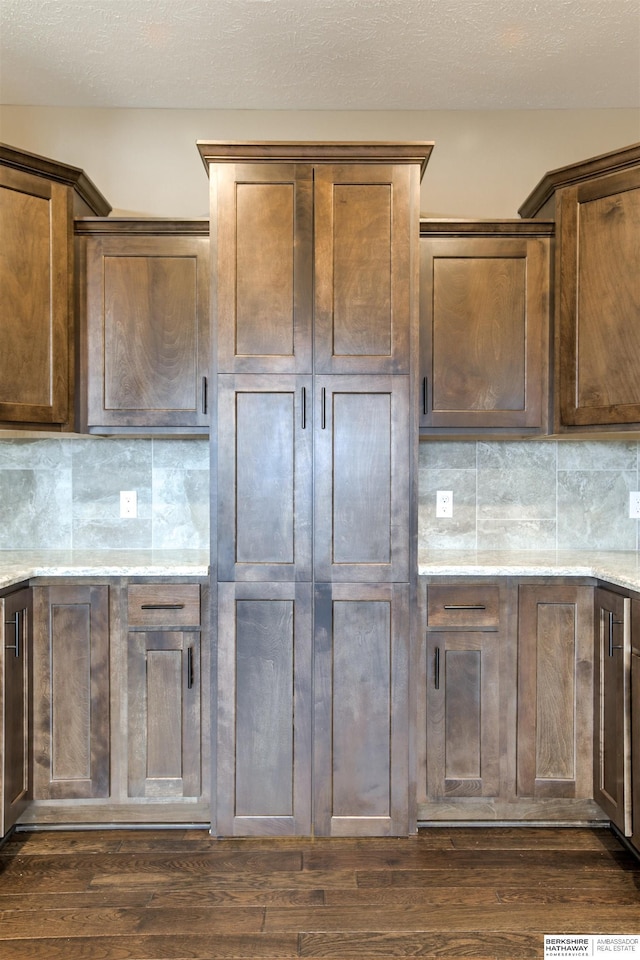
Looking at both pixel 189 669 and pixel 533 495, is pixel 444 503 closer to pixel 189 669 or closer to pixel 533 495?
pixel 533 495

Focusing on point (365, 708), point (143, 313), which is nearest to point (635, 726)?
point (365, 708)

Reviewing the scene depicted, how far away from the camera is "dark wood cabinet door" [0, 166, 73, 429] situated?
232 cm

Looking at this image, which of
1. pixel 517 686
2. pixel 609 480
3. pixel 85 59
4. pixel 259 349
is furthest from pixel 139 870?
pixel 85 59

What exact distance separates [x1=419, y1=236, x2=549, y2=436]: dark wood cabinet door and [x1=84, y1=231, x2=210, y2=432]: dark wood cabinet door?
2.91 feet

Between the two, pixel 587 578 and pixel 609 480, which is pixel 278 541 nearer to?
pixel 587 578

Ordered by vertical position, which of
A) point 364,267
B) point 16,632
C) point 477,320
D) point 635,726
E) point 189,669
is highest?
point 364,267

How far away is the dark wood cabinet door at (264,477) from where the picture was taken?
2262 millimetres

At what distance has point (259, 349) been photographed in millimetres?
2262

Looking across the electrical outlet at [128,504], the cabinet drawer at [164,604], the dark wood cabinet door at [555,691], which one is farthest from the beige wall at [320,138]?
the dark wood cabinet door at [555,691]

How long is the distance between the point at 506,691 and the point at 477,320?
1.42 metres

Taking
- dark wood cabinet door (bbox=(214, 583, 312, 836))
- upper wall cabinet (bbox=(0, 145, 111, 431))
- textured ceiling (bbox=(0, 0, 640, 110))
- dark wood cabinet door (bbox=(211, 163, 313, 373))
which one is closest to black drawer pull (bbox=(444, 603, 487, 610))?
dark wood cabinet door (bbox=(214, 583, 312, 836))

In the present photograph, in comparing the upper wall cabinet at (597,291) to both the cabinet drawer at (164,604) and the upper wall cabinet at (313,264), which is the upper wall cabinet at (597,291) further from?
the cabinet drawer at (164,604)

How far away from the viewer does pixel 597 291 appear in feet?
7.85

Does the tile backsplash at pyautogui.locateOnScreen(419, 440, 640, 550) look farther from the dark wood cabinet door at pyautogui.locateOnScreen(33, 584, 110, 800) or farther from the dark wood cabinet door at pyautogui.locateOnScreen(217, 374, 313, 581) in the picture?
the dark wood cabinet door at pyautogui.locateOnScreen(33, 584, 110, 800)
